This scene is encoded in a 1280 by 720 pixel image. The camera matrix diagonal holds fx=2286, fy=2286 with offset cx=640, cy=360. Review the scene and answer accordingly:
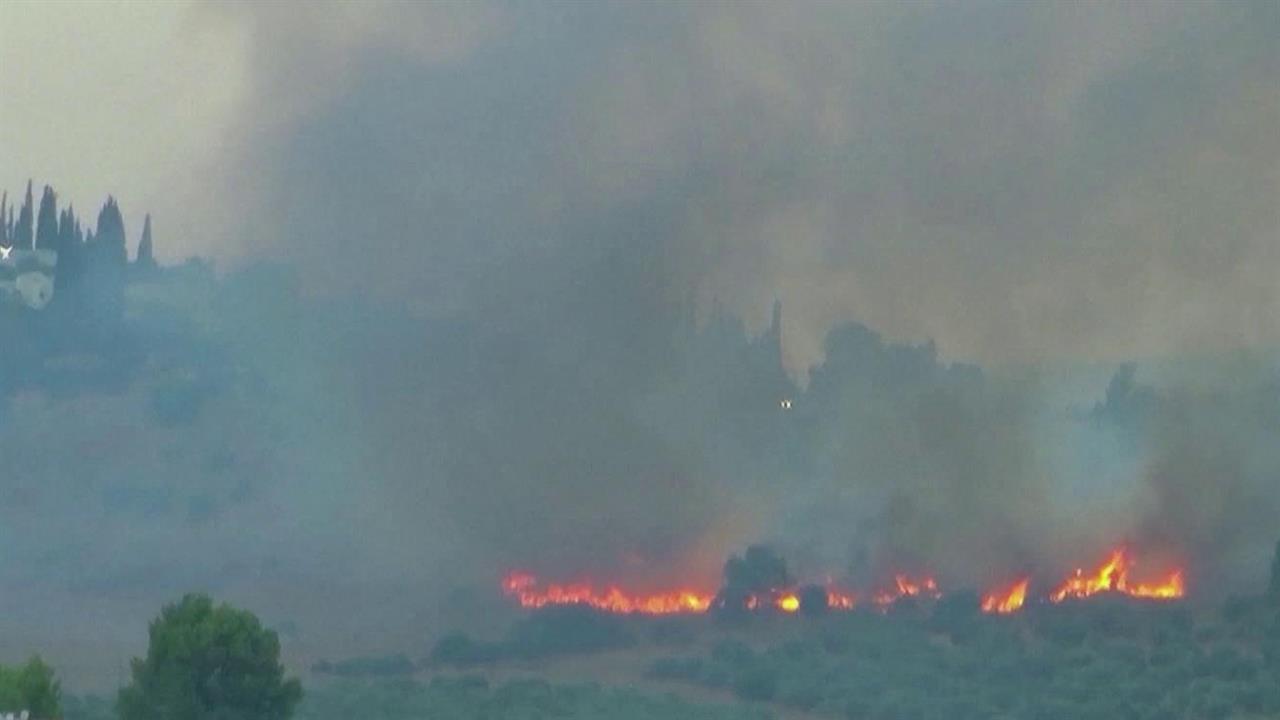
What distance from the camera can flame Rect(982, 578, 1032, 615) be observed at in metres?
81.2

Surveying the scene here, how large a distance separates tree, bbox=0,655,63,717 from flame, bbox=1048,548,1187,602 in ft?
143

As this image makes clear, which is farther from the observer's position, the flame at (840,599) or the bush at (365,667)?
the flame at (840,599)

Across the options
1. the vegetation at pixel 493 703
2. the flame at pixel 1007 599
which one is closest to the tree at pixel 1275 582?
the flame at pixel 1007 599

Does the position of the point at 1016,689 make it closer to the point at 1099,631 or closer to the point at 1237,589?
the point at 1099,631

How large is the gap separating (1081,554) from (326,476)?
30.8m

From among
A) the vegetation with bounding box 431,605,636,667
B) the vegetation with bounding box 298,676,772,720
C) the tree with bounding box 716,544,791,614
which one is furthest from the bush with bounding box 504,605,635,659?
the vegetation with bounding box 298,676,772,720

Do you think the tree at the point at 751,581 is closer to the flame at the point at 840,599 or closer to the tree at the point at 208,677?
the flame at the point at 840,599

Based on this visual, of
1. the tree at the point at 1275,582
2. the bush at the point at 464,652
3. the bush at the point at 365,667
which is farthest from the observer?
the tree at the point at 1275,582

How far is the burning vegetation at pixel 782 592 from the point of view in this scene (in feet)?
263

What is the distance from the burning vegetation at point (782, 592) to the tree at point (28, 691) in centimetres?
3236

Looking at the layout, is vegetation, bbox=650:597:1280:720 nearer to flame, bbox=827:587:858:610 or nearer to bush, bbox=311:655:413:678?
flame, bbox=827:587:858:610

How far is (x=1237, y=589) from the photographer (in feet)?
276

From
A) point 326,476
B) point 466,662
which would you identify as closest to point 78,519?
point 326,476

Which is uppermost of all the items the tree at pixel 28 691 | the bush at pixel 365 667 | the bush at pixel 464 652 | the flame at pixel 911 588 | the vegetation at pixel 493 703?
the flame at pixel 911 588
